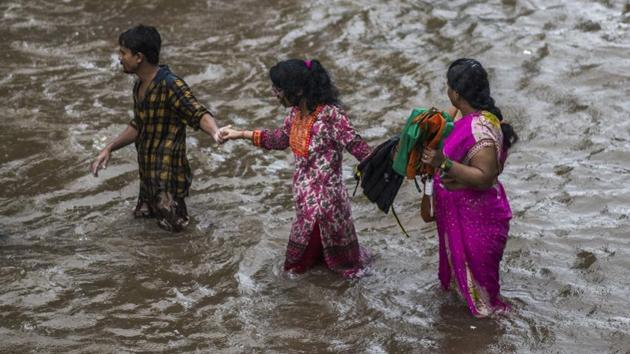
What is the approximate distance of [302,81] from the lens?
5.45 meters

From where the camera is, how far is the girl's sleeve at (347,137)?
5.50 metres

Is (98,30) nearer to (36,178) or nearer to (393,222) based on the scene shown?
(36,178)

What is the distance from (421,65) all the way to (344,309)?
196 inches

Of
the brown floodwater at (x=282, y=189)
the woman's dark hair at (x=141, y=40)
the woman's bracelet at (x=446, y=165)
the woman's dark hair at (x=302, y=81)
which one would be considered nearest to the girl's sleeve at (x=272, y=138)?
the woman's dark hair at (x=302, y=81)

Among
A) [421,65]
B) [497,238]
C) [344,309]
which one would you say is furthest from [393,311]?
[421,65]

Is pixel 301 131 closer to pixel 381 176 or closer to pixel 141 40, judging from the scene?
pixel 381 176

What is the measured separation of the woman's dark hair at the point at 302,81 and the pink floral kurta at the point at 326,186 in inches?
4.3

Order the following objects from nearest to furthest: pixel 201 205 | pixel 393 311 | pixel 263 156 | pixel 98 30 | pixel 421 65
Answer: pixel 393 311
pixel 201 205
pixel 263 156
pixel 421 65
pixel 98 30

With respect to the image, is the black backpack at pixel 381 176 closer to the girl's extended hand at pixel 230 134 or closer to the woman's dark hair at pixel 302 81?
the woman's dark hair at pixel 302 81

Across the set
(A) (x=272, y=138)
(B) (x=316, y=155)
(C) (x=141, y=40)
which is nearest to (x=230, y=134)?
(A) (x=272, y=138)

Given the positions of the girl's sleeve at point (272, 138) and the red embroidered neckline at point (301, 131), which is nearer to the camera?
the red embroidered neckline at point (301, 131)

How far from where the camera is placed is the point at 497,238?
5141mm

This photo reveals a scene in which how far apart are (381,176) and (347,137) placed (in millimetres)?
345

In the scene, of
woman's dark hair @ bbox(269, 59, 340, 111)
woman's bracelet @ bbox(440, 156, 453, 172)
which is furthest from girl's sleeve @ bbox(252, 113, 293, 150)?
woman's bracelet @ bbox(440, 156, 453, 172)
